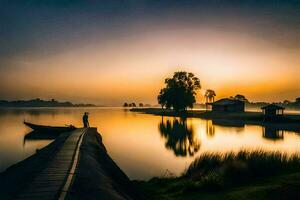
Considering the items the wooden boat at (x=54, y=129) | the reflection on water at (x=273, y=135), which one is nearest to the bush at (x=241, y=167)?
the reflection on water at (x=273, y=135)

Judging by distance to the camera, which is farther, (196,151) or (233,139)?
(233,139)

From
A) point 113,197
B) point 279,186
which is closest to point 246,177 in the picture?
point 279,186

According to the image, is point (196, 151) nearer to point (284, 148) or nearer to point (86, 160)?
point (284, 148)

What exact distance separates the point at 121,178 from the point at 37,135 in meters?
38.8

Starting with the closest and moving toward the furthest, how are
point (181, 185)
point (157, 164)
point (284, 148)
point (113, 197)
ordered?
1. point (113, 197)
2. point (181, 185)
3. point (157, 164)
4. point (284, 148)

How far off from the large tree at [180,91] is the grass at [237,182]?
9357 centimetres

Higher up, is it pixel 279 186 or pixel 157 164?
pixel 279 186

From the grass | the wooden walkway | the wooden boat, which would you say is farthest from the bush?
the wooden boat

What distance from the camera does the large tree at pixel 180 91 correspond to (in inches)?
4483

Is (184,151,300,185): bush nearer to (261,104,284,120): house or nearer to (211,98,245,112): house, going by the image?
(261,104,284,120): house

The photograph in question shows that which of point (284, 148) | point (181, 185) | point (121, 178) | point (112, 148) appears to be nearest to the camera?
point (181, 185)

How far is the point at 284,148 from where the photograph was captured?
110 ft

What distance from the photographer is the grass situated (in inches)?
511

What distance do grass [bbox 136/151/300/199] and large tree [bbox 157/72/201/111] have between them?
93569mm
